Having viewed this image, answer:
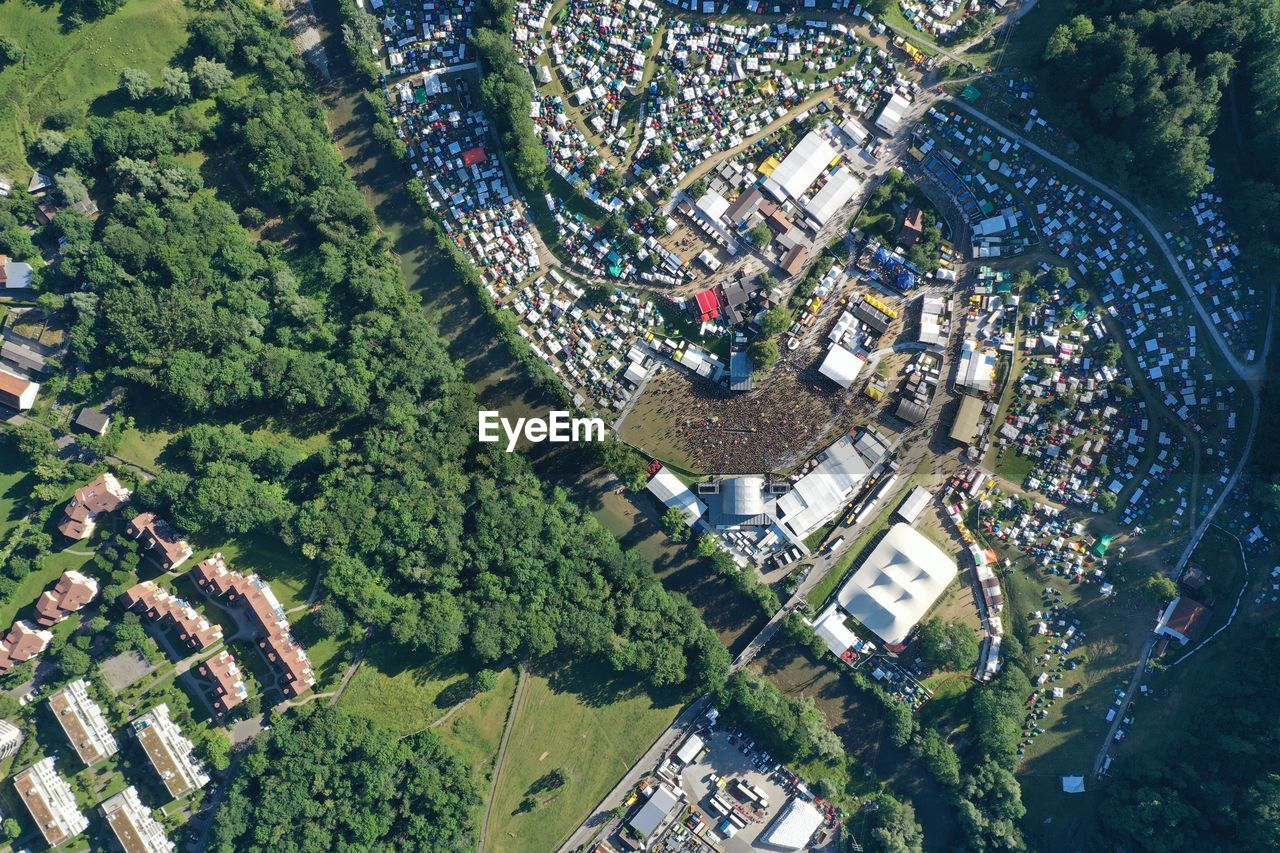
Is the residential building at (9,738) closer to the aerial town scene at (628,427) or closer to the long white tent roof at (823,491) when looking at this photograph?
the aerial town scene at (628,427)

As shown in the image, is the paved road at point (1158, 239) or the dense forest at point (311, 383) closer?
the dense forest at point (311, 383)

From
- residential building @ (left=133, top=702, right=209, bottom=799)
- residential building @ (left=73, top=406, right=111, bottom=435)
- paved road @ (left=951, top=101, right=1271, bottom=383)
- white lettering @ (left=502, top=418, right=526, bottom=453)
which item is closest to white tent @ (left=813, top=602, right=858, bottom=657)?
white lettering @ (left=502, top=418, right=526, bottom=453)

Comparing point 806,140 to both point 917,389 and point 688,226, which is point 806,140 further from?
point 917,389

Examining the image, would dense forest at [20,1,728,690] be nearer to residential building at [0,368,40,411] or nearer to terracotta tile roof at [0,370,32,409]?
A: residential building at [0,368,40,411]

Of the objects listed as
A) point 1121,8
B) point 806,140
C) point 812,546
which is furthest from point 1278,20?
point 812,546

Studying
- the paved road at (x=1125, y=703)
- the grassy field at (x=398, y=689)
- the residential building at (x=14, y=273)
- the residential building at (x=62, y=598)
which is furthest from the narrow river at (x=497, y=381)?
the residential building at (x=62, y=598)
